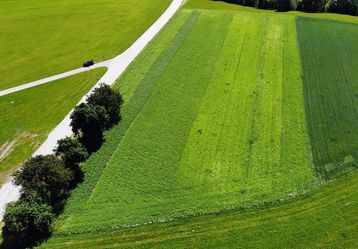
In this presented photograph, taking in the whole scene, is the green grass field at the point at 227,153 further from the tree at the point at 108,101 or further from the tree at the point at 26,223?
the tree at the point at 108,101

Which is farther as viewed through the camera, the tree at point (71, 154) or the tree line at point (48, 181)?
the tree at point (71, 154)

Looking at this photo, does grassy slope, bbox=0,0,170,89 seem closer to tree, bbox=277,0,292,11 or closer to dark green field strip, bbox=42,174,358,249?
tree, bbox=277,0,292,11

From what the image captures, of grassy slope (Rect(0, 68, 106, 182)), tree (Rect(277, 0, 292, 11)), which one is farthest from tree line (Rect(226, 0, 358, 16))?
grassy slope (Rect(0, 68, 106, 182))

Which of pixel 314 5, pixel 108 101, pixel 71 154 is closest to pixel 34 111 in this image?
pixel 108 101

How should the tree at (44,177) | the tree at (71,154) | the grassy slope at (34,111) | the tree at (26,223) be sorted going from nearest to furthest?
the tree at (26,223), the tree at (44,177), the tree at (71,154), the grassy slope at (34,111)

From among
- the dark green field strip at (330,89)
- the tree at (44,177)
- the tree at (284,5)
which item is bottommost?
the tree at (44,177)

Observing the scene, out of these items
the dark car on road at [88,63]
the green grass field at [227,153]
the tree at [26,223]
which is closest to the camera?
the tree at [26,223]

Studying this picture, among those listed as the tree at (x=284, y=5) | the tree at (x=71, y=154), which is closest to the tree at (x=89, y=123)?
the tree at (x=71, y=154)

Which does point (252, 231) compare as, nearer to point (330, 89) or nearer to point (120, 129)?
point (120, 129)
